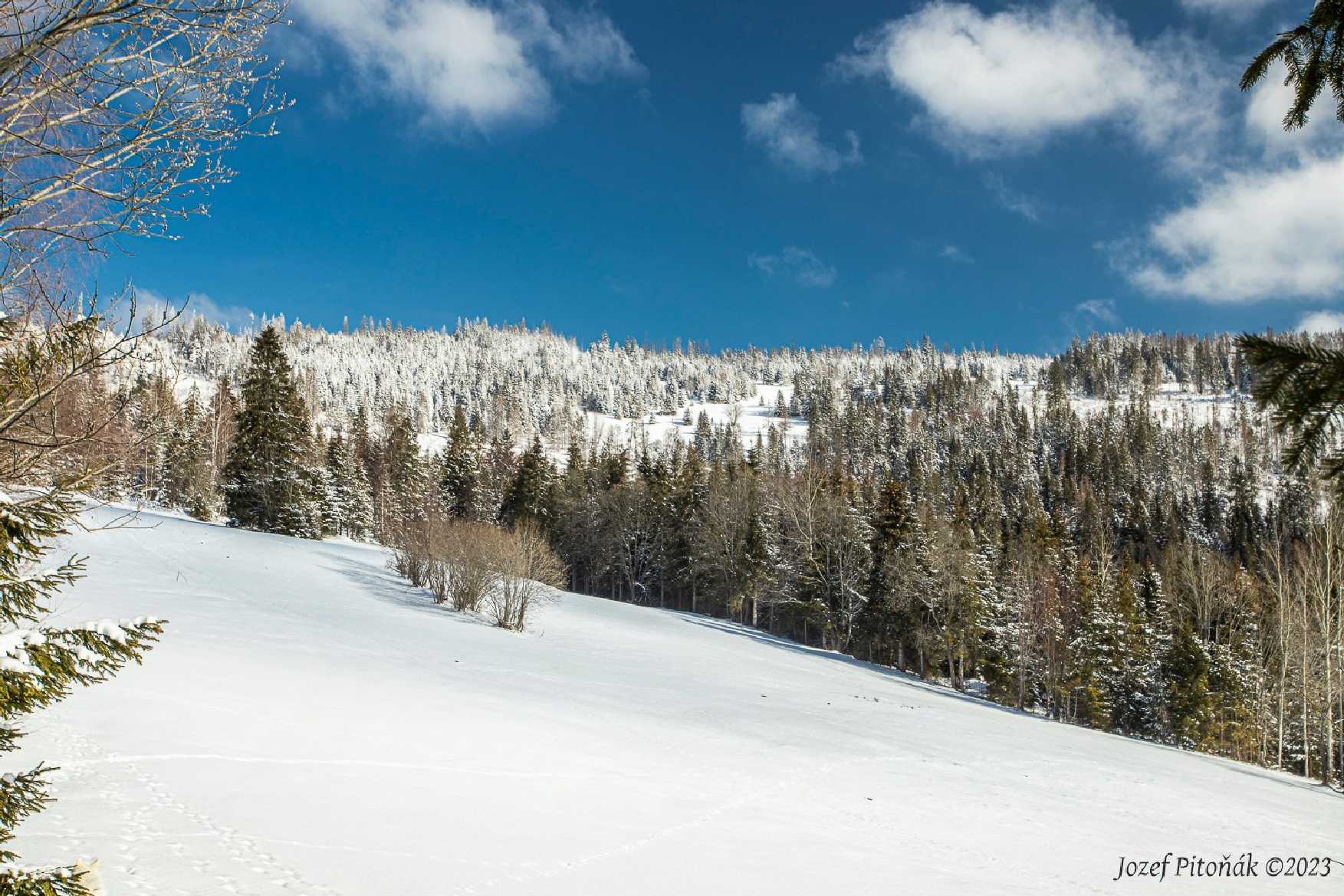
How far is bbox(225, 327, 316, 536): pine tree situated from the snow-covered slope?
63.9 feet

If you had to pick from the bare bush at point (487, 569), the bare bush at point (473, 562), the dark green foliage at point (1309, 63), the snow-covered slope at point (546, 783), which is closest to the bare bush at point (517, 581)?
the bare bush at point (487, 569)

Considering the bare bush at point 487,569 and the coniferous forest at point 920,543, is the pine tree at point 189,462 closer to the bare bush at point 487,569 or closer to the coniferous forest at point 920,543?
the coniferous forest at point 920,543

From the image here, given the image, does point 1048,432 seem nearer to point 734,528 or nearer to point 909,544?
point 734,528

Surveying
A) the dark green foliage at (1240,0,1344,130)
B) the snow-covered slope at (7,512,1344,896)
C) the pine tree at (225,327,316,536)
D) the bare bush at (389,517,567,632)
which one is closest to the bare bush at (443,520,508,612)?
the bare bush at (389,517,567,632)

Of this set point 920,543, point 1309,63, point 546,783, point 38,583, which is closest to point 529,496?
point 920,543

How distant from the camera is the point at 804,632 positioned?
5272 centimetres

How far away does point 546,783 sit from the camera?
10.6 m

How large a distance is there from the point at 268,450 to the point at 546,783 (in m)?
37.2

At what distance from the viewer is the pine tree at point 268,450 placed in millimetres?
40969

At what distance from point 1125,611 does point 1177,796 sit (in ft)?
96.1

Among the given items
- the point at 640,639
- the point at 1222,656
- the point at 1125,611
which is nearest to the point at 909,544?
the point at 1125,611

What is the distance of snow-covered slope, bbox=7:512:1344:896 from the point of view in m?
7.45

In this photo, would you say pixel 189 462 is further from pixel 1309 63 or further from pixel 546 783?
pixel 1309 63

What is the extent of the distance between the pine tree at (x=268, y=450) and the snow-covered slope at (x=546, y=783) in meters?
19.5
